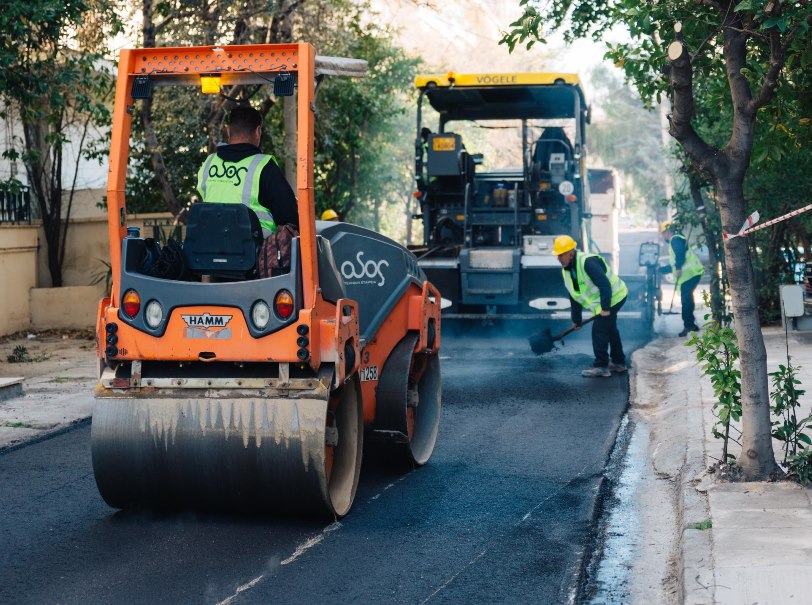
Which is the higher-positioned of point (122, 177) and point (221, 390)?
point (122, 177)

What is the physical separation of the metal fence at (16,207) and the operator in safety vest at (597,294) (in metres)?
8.47

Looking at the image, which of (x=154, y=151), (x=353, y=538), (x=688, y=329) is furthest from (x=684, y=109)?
(x=688, y=329)

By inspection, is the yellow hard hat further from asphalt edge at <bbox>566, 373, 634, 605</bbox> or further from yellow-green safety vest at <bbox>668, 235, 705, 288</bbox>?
yellow-green safety vest at <bbox>668, 235, 705, 288</bbox>

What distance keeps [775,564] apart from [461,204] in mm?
10840

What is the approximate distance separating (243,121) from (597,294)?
635cm

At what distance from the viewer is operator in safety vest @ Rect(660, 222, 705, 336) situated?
1502cm

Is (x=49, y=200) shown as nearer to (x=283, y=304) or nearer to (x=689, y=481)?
(x=283, y=304)

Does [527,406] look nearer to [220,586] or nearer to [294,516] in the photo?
[294,516]

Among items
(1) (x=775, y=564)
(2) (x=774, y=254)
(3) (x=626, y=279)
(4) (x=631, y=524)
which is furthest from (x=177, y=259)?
(2) (x=774, y=254)

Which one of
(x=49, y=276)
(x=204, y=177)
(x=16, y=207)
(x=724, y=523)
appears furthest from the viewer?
(x=49, y=276)

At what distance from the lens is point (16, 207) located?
16781 mm

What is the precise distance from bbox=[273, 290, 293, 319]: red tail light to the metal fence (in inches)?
449

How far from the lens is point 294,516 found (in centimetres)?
629

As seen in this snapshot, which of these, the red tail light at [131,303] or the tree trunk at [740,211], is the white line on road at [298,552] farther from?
Answer: the tree trunk at [740,211]
